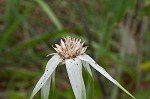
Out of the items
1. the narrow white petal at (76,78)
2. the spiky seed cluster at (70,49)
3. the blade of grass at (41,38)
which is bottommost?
the narrow white petal at (76,78)

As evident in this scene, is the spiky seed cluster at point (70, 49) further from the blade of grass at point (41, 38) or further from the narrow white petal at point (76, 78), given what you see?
the blade of grass at point (41, 38)

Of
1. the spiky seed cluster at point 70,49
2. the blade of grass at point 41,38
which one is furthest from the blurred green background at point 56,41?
the spiky seed cluster at point 70,49

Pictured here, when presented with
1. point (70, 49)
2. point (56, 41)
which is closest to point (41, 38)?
point (56, 41)

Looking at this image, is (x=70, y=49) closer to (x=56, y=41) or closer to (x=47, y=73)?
(x=47, y=73)

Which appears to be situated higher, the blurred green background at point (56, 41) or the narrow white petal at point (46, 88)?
the blurred green background at point (56, 41)

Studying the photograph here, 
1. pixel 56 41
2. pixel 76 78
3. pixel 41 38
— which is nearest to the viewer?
pixel 76 78

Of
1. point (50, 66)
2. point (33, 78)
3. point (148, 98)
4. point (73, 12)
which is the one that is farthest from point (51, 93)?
point (73, 12)

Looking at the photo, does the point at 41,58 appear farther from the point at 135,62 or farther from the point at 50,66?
the point at 50,66
